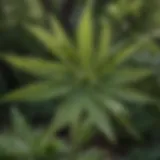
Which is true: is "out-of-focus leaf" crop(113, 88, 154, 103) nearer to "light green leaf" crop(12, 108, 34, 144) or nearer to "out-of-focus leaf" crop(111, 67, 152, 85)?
"out-of-focus leaf" crop(111, 67, 152, 85)

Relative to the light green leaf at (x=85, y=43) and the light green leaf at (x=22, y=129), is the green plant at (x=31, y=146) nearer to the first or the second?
the light green leaf at (x=22, y=129)

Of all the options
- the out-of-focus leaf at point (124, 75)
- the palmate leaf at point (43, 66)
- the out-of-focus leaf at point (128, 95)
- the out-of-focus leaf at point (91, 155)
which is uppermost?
the palmate leaf at point (43, 66)

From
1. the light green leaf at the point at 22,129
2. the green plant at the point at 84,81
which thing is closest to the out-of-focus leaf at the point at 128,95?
the green plant at the point at 84,81

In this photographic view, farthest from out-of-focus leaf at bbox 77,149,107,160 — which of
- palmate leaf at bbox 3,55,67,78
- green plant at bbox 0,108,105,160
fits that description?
palmate leaf at bbox 3,55,67,78

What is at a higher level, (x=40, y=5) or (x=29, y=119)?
(x=40, y=5)

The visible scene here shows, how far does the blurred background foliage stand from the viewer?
69 cm

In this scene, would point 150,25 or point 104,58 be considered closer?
point 104,58

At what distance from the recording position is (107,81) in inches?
23.1

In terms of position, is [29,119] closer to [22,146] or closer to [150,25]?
[22,146]

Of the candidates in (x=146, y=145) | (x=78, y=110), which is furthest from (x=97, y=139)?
(x=78, y=110)

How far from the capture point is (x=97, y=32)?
74cm

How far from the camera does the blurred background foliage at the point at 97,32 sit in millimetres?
692

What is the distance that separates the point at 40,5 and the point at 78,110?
0.79ft

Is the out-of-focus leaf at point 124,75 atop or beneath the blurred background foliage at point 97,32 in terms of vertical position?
beneath
